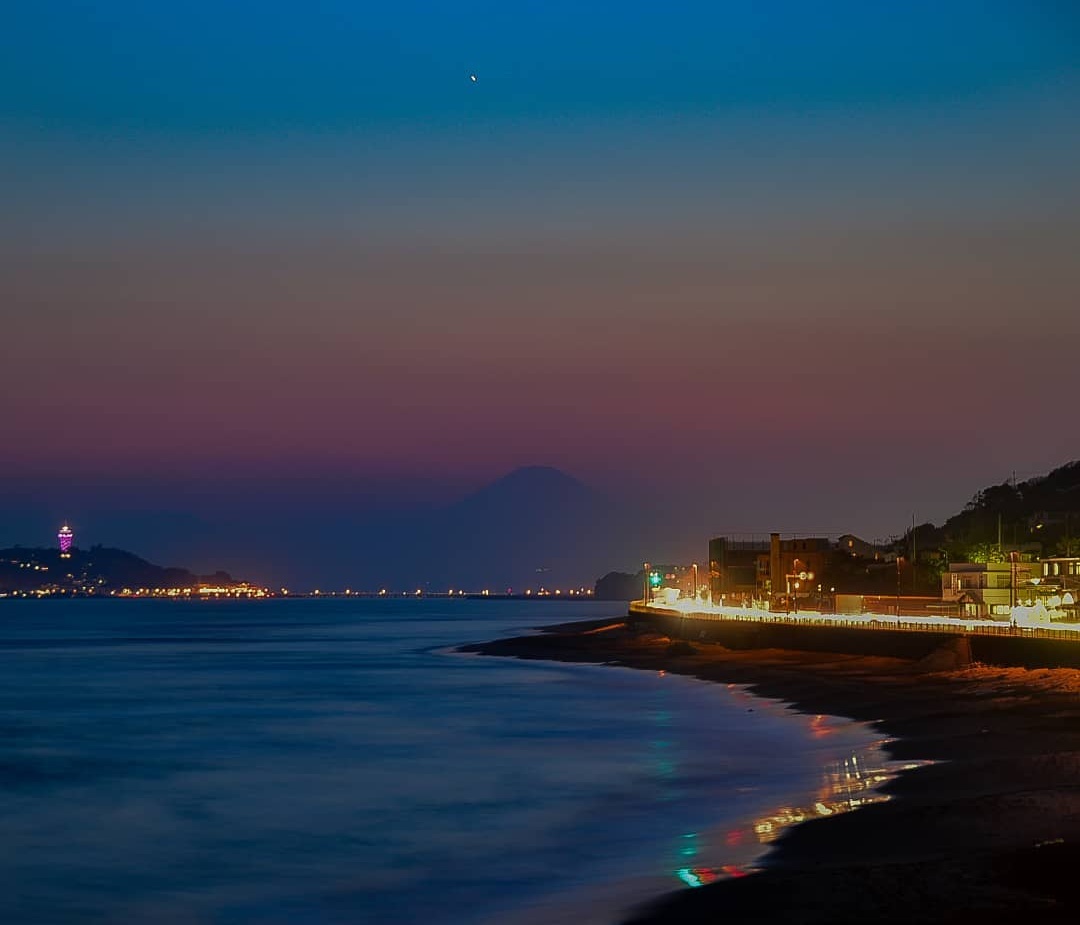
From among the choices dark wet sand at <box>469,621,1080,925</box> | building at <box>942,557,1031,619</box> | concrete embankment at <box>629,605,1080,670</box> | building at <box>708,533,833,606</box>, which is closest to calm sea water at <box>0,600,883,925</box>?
dark wet sand at <box>469,621,1080,925</box>

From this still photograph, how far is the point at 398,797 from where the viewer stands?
30625 mm

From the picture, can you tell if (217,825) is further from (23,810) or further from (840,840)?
(840,840)

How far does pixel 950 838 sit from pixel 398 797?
1446 cm

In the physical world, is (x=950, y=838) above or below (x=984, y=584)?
below

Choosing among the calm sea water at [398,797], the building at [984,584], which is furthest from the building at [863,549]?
the calm sea water at [398,797]

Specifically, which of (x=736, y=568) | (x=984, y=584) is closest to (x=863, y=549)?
(x=736, y=568)

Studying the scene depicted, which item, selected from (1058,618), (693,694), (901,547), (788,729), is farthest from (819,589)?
(788,729)

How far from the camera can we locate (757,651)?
245 ft

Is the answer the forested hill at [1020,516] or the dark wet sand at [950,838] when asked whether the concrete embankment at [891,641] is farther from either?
the forested hill at [1020,516]

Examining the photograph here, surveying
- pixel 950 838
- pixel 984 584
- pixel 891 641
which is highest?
pixel 984 584

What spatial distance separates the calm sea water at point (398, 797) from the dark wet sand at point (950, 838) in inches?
44.2

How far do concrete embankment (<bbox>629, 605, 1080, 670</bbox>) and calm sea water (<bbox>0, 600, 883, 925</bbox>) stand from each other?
848cm

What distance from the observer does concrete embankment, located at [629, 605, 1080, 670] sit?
48.2 metres

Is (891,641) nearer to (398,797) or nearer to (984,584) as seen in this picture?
(984,584)
